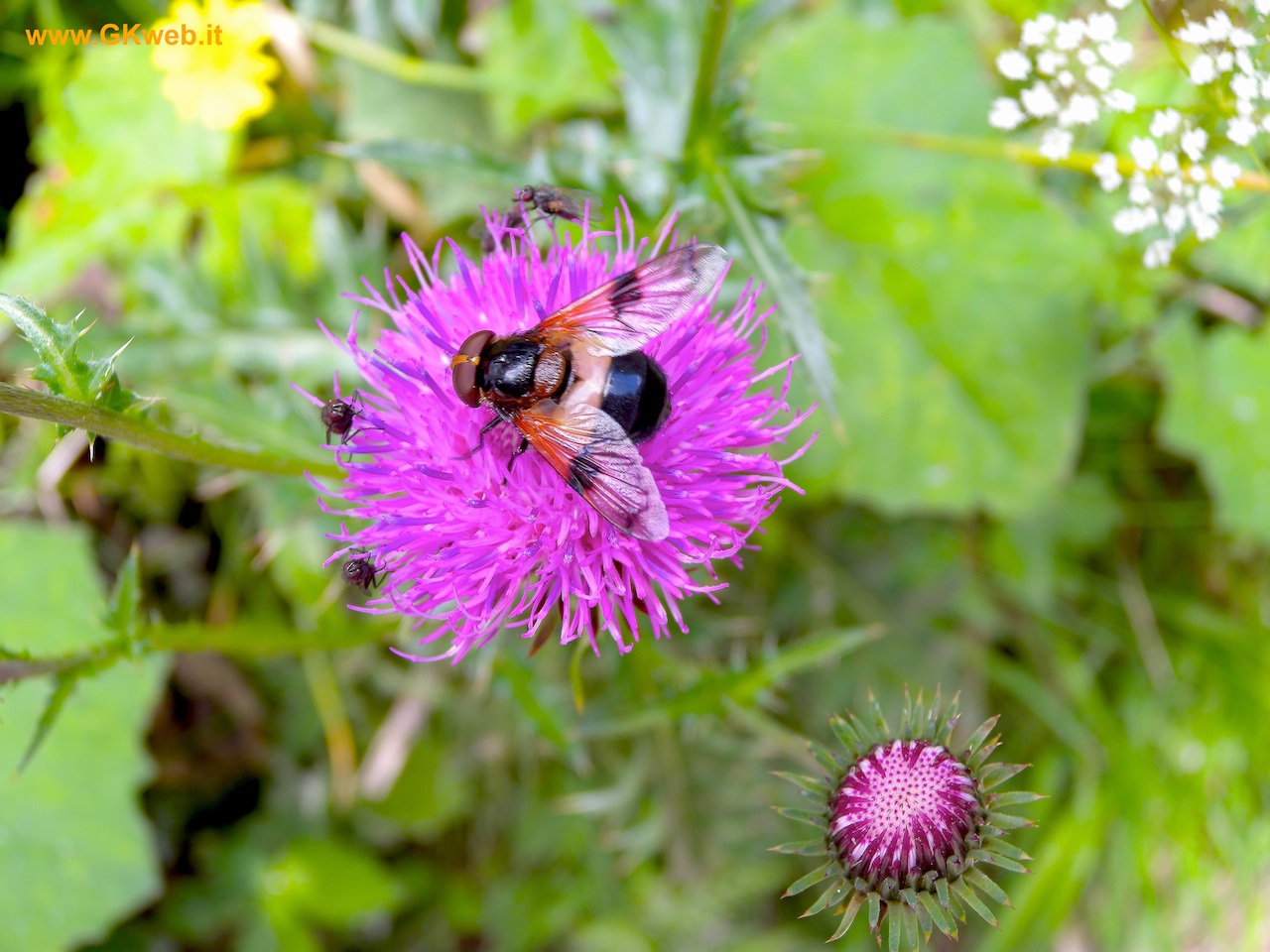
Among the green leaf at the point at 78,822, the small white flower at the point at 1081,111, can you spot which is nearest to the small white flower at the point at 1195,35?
the small white flower at the point at 1081,111

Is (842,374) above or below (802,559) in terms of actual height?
above

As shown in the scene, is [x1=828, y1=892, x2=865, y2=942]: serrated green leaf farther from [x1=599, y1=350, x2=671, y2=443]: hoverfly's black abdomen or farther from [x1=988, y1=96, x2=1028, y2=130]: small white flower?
[x1=988, y1=96, x2=1028, y2=130]: small white flower

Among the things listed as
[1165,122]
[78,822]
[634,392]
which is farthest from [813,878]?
[78,822]

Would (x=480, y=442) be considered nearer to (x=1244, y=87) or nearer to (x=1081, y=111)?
(x=1081, y=111)

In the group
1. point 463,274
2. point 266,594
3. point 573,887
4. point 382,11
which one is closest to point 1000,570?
point 573,887

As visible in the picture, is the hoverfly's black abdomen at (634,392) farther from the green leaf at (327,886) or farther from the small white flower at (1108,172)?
the green leaf at (327,886)

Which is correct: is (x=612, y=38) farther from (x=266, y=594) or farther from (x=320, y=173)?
(x=266, y=594)

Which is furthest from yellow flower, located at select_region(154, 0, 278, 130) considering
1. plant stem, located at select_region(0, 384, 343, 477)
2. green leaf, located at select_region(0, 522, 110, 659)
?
plant stem, located at select_region(0, 384, 343, 477)
